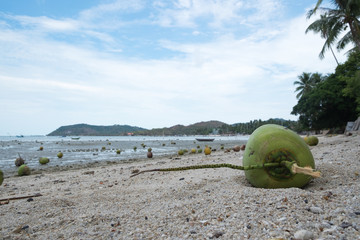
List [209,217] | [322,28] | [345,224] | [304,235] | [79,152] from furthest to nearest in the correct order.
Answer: [322,28] → [79,152] → [209,217] → [345,224] → [304,235]

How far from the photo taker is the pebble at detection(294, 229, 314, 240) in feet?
5.55

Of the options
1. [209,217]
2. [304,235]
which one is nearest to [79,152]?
[209,217]

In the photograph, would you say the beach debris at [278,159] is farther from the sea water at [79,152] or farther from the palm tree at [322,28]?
the palm tree at [322,28]

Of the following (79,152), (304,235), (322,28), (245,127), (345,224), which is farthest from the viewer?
(245,127)

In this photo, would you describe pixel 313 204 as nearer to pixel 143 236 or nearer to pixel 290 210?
pixel 290 210

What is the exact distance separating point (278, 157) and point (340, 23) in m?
26.1

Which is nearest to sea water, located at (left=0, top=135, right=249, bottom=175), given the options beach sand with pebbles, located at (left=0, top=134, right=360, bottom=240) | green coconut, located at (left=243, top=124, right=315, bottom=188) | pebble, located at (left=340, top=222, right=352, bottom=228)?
beach sand with pebbles, located at (left=0, top=134, right=360, bottom=240)

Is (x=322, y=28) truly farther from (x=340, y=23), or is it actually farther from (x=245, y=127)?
(x=245, y=127)

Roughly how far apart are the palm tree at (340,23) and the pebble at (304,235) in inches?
898

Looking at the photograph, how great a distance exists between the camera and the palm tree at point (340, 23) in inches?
788

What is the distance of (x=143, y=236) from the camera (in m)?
2.05

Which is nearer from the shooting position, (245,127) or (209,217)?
(209,217)

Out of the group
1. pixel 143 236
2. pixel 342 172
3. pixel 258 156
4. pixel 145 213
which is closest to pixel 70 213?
pixel 145 213

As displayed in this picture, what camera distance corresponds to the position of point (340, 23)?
2208cm
